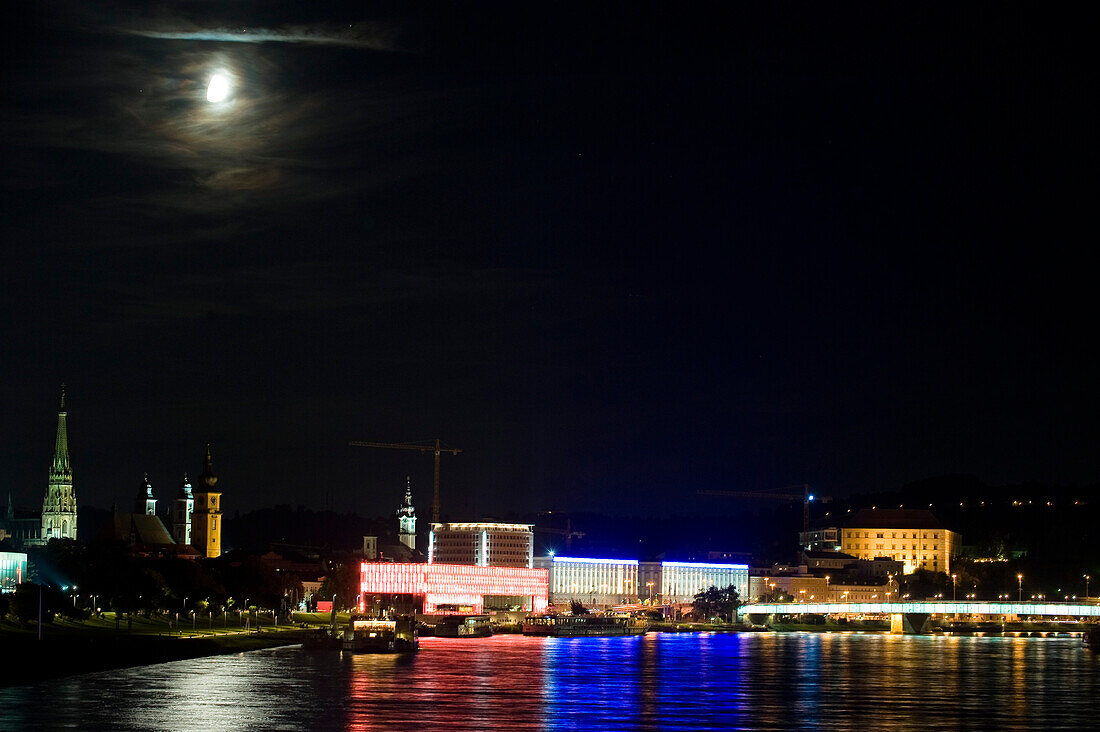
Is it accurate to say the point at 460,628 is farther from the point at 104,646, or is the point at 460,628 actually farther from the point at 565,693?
the point at 565,693

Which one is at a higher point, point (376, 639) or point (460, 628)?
point (376, 639)

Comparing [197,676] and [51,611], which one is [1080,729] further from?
[51,611]

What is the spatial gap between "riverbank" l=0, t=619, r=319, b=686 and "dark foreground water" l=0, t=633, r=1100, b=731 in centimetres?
228

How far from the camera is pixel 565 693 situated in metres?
82.4

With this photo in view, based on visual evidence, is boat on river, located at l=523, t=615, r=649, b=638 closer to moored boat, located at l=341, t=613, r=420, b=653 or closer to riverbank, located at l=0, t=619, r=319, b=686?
riverbank, located at l=0, t=619, r=319, b=686

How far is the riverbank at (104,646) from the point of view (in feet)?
288

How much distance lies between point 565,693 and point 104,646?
3425 cm

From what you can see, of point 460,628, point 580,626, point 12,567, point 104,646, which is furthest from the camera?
point 12,567

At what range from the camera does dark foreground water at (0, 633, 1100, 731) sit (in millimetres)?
67000

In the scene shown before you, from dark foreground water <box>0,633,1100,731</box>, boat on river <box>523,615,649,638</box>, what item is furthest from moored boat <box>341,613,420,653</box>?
boat on river <box>523,615,649,638</box>

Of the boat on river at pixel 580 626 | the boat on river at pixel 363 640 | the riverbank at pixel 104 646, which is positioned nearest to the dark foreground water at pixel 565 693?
the riverbank at pixel 104 646

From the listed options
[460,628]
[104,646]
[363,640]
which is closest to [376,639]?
[363,640]

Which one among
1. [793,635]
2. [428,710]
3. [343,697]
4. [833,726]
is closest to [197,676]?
[343,697]

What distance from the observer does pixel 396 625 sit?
138000 mm
